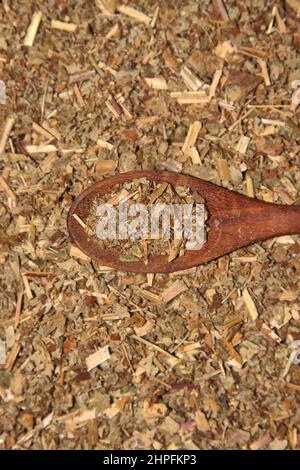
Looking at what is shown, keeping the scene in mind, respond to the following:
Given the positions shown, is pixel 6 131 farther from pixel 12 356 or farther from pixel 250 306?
pixel 250 306

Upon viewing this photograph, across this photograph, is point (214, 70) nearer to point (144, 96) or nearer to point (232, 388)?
point (144, 96)

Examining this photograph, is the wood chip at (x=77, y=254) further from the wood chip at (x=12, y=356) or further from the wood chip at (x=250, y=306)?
the wood chip at (x=250, y=306)

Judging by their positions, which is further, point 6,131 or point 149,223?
point 6,131

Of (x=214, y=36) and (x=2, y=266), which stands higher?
(x=214, y=36)

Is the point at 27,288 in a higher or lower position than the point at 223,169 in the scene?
lower

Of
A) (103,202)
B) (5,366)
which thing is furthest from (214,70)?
(5,366)

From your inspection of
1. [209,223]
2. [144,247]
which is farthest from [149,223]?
[209,223]
